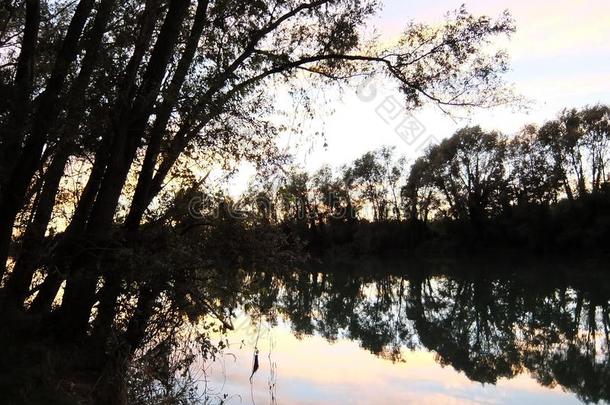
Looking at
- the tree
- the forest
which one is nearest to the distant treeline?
the tree

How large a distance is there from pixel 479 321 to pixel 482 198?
29.1 m

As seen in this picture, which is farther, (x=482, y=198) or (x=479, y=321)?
(x=482, y=198)

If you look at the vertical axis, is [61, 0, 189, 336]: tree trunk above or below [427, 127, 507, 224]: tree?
below

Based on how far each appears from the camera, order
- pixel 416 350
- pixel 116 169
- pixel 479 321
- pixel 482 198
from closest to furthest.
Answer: pixel 116 169, pixel 416 350, pixel 479 321, pixel 482 198

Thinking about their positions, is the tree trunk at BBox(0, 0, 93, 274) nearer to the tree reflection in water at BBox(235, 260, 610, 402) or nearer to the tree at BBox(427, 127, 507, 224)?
the tree reflection in water at BBox(235, 260, 610, 402)

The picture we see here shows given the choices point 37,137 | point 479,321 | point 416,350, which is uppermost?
point 37,137

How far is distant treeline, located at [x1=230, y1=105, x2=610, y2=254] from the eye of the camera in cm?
3291

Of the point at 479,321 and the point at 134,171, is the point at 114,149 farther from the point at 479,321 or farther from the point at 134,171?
the point at 479,321

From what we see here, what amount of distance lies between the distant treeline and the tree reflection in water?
873cm

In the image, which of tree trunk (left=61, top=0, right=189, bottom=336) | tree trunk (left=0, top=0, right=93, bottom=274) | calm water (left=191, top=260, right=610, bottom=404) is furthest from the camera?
calm water (left=191, top=260, right=610, bottom=404)

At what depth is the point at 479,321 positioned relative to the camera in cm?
1269

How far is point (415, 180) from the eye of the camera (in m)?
44.3

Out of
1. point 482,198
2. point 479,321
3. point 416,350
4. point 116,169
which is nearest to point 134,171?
point 116,169

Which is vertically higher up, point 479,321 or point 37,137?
point 37,137
